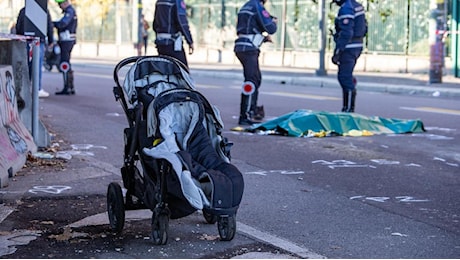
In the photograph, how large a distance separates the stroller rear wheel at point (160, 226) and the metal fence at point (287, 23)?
24.4 meters

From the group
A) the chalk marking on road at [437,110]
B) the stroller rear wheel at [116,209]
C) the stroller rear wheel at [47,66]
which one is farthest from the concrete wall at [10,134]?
the stroller rear wheel at [47,66]

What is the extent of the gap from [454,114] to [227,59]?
23.4 metres

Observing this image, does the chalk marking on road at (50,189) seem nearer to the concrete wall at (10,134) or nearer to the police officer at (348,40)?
the concrete wall at (10,134)

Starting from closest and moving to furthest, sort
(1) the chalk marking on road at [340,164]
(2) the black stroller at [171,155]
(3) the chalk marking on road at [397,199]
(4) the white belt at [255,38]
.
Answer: (2) the black stroller at [171,155] < (3) the chalk marking on road at [397,199] < (1) the chalk marking on road at [340,164] < (4) the white belt at [255,38]

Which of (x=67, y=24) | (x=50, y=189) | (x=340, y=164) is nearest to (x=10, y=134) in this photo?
(x=50, y=189)

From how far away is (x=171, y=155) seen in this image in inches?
242

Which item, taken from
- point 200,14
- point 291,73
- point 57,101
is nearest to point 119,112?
point 57,101

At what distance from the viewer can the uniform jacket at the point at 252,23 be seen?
1338 centimetres

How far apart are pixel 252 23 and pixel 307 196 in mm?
5801

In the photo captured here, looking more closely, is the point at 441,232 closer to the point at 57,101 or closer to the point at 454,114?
the point at 454,114

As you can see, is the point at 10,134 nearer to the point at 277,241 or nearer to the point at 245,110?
the point at 277,241

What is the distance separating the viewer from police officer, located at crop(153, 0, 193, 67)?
540 inches

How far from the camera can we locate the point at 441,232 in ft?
22.1

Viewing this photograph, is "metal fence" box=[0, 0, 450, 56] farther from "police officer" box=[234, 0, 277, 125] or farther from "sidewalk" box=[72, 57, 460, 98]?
"police officer" box=[234, 0, 277, 125]
